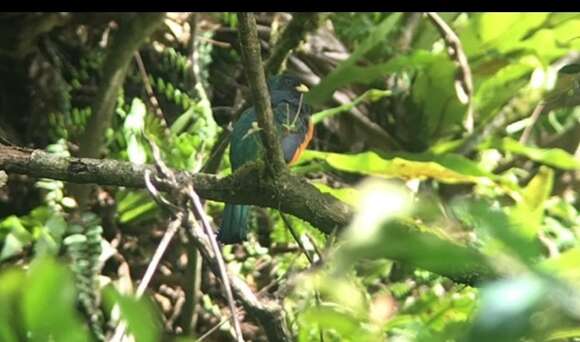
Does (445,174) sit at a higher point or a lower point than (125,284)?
higher

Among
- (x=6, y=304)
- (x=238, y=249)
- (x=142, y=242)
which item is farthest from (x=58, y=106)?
(x=6, y=304)

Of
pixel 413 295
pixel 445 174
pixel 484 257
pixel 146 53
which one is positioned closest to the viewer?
pixel 484 257

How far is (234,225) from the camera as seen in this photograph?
2.67 metres

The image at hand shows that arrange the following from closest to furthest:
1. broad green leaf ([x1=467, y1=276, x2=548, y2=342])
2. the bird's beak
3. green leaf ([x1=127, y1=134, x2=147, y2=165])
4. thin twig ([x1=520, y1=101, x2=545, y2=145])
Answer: broad green leaf ([x1=467, y1=276, x2=548, y2=342]) → green leaf ([x1=127, y1=134, x2=147, y2=165]) → the bird's beak → thin twig ([x1=520, y1=101, x2=545, y2=145])

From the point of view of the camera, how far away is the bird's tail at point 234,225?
261cm

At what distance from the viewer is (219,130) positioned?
10.3 ft

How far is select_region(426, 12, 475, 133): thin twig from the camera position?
2890 mm

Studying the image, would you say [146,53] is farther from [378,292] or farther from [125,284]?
[378,292]

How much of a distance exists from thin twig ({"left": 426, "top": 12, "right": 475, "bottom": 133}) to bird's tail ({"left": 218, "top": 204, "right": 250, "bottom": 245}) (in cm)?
76

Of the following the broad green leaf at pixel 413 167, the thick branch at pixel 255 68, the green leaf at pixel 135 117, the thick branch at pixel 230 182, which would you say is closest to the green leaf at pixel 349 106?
the broad green leaf at pixel 413 167

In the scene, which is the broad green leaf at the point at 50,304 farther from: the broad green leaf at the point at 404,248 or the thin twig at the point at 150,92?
the thin twig at the point at 150,92

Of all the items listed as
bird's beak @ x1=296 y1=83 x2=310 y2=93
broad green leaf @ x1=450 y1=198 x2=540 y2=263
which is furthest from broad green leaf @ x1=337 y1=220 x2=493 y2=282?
bird's beak @ x1=296 y1=83 x2=310 y2=93

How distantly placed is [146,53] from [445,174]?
3.84 feet

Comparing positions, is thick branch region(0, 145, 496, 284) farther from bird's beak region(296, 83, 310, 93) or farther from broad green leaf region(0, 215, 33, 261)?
bird's beak region(296, 83, 310, 93)
